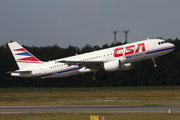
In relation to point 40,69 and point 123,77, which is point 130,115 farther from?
point 123,77

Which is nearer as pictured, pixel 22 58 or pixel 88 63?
pixel 88 63

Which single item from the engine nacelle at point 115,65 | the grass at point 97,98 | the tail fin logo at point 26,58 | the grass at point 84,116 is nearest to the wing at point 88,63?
the engine nacelle at point 115,65

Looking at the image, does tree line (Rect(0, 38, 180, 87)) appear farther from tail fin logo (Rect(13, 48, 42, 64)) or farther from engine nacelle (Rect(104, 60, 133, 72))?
engine nacelle (Rect(104, 60, 133, 72))

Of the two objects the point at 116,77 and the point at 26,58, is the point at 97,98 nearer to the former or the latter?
the point at 26,58

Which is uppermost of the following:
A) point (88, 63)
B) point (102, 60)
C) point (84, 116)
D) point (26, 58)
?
point (26, 58)

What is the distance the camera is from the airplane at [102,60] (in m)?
48.5

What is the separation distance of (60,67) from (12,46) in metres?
10.1

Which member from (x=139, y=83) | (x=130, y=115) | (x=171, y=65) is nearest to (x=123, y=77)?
(x=139, y=83)

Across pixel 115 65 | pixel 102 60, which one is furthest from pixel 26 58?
pixel 115 65

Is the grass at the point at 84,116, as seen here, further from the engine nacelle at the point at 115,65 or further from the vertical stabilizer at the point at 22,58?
the vertical stabilizer at the point at 22,58

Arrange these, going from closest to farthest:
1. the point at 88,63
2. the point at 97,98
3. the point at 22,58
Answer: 1. the point at 97,98
2. the point at 88,63
3. the point at 22,58

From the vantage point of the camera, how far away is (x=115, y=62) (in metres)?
49.2

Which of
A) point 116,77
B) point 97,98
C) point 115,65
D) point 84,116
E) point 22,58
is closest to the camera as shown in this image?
point 84,116

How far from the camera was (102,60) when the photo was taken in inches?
2007
